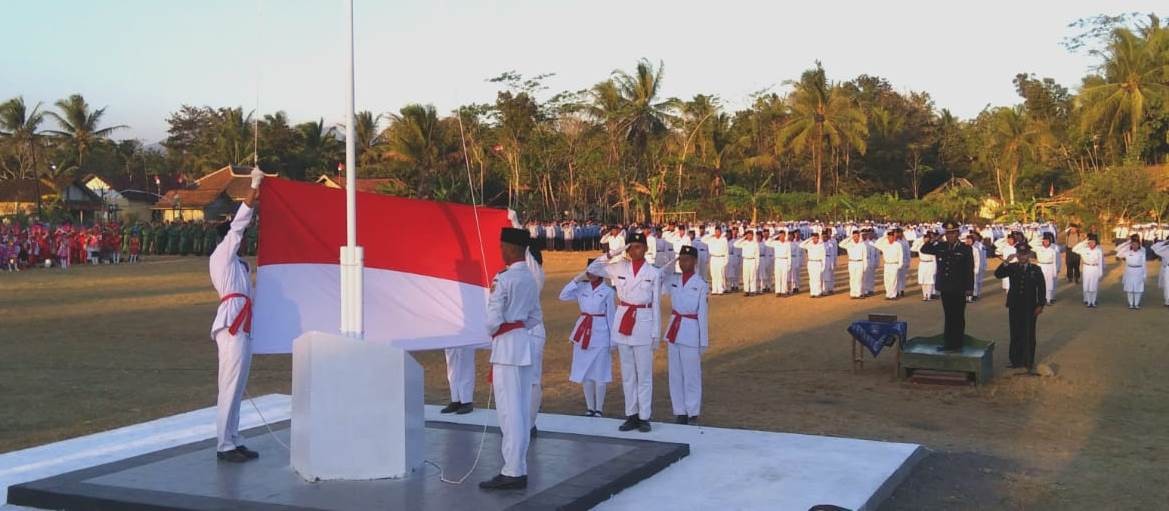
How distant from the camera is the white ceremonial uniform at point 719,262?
2361 cm

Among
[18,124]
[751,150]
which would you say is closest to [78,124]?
[18,124]

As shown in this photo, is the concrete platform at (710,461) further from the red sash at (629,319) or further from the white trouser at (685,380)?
the red sash at (629,319)

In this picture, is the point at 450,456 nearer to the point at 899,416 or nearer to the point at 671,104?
the point at 899,416

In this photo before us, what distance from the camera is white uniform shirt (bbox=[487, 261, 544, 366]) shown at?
19.9ft

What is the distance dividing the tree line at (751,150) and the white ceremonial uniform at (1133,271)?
Answer: 2725 centimetres

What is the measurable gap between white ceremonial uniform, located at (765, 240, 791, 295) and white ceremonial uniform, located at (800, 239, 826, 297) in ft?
1.61

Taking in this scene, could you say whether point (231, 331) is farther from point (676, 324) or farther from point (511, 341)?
point (676, 324)

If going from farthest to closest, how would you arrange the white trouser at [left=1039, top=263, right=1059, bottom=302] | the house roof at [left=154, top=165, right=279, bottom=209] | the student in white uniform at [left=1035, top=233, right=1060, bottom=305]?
the house roof at [left=154, top=165, right=279, bottom=209]
the white trouser at [left=1039, top=263, right=1059, bottom=302]
the student in white uniform at [left=1035, top=233, right=1060, bottom=305]

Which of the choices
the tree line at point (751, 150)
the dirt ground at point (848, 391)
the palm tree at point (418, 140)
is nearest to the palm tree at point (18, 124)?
the tree line at point (751, 150)

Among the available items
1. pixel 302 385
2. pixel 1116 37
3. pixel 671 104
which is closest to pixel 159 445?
pixel 302 385

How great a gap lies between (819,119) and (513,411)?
5351cm

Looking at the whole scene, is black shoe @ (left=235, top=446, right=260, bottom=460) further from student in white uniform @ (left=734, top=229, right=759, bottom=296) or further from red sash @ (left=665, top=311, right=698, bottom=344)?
student in white uniform @ (left=734, top=229, right=759, bottom=296)

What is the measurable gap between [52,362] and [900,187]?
5878cm

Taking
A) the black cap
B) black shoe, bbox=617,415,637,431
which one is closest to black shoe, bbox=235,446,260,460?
the black cap
